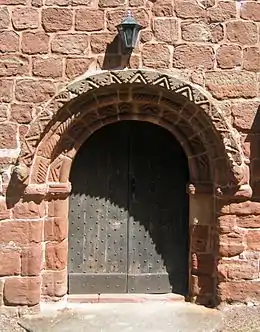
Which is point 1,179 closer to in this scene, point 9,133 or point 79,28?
point 9,133

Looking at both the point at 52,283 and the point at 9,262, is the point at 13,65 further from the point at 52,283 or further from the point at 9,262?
the point at 52,283

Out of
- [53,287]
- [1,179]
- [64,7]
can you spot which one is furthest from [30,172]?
[64,7]

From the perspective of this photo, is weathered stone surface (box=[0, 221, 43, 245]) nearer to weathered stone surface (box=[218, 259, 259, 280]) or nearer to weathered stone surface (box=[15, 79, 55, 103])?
weathered stone surface (box=[15, 79, 55, 103])

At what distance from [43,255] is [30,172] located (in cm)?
88

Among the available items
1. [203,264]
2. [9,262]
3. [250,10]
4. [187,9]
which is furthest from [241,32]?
[9,262]

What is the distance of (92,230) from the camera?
19.1 ft

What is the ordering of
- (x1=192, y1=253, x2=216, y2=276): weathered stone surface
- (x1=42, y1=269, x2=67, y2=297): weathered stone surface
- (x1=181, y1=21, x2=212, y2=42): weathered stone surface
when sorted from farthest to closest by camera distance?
(x1=192, y1=253, x2=216, y2=276): weathered stone surface
(x1=42, y1=269, x2=67, y2=297): weathered stone surface
(x1=181, y1=21, x2=212, y2=42): weathered stone surface

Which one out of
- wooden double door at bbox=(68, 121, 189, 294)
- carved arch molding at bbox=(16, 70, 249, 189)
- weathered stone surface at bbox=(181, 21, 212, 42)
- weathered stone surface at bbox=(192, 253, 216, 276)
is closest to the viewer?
carved arch molding at bbox=(16, 70, 249, 189)

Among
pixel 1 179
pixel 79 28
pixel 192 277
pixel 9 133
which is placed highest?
pixel 79 28

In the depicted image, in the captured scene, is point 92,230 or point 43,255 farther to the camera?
point 92,230

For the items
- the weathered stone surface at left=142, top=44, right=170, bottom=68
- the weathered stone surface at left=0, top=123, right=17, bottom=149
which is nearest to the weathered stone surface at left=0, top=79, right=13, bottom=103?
the weathered stone surface at left=0, top=123, right=17, bottom=149

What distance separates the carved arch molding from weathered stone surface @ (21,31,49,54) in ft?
1.60

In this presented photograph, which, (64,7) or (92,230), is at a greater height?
(64,7)

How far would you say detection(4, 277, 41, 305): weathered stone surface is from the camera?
5.30 metres
